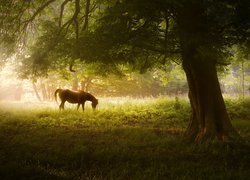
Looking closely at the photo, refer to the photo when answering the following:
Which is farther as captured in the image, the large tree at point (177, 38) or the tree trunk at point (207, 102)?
the tree trunk at point (207, 102)

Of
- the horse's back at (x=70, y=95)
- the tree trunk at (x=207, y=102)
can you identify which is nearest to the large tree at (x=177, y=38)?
the tree trunk at (x=207, y=102)

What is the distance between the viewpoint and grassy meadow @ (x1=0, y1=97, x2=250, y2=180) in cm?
688

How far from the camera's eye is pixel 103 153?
28.2ft

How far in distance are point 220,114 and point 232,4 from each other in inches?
153

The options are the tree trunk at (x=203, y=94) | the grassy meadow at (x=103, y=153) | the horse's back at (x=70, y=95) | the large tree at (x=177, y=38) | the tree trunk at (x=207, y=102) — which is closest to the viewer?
the grassy meadow at (x=103, y=153)

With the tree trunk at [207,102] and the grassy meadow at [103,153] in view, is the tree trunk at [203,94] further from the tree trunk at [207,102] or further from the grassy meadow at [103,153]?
the grassy meadow at [103,153]

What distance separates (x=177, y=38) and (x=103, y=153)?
4795 millimetres

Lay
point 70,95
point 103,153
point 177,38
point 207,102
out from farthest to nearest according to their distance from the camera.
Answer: point 70,95, point 177,38, point 207,102, point 103,153

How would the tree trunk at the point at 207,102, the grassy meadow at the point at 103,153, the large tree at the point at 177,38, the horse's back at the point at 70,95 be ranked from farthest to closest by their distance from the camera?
the horse's back at the point at 70,95 → the tree trunk at the point at 207,102 → the large tree at the point at 177,38 → the grassy meadow at the point at 103,153

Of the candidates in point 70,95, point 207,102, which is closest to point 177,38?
point 207,102

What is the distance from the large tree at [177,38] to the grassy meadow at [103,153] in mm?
1368

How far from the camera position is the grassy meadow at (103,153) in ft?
22.6

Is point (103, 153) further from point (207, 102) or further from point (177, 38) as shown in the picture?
point (177, 38)

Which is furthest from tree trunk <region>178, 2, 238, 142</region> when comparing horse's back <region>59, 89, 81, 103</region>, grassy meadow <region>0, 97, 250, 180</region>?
horse's back <region>59, 89, 81, 103</region>
